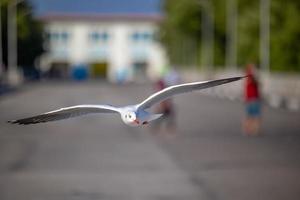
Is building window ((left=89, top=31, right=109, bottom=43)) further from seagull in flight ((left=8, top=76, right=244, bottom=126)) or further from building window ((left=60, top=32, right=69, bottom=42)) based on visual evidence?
seagull in flight ((left=8, top=76, right=244, bottom=126))

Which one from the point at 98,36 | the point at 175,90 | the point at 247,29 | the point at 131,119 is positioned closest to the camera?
the point at 131,119

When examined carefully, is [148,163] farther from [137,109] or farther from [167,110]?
[137,109]

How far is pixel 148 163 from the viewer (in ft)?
43.0

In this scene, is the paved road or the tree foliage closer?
the paved road

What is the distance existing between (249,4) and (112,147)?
49.4 meters

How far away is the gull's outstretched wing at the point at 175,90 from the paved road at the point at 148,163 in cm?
588

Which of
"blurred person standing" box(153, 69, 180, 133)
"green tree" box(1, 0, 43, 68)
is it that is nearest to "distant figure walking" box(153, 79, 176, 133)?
"blurred person standing" box(153, 69, 180, 133)

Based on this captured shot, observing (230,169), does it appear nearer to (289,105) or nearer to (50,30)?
(289,105)

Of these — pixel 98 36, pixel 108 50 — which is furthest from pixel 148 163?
Result: pixel 98 36

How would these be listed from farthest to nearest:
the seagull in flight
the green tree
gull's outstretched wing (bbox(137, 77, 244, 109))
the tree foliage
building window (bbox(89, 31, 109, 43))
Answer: building window (bbox(89, 31, 109, 43))
the green tree
the tree foliage
gull's outstretched wing (bbox(137, 77, 244, 109))
the seagull in flight

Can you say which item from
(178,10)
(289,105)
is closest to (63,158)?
(289,105)

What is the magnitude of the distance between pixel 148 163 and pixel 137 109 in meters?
10.0

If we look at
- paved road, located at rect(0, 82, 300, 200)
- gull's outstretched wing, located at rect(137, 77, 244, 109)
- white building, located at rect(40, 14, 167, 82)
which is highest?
white building, located at rect(40, 14, 167, 82)

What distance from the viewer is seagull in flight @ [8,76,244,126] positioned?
3094 millimetres
